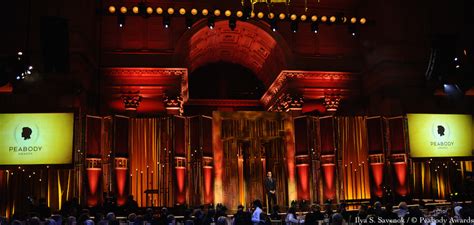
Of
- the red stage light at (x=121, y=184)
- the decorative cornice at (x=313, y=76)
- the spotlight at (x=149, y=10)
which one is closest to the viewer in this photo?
the red stage light at (x=121, y=184)

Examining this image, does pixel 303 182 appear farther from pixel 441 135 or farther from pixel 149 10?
pixel 149 10

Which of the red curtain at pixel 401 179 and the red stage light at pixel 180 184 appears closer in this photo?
the red stage light at pixel 180 184

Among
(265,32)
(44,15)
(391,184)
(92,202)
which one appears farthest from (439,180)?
(44,15)

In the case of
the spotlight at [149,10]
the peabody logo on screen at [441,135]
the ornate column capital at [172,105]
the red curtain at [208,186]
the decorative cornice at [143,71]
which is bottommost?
the red curtain at [208,186]

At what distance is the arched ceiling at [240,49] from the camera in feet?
85.1

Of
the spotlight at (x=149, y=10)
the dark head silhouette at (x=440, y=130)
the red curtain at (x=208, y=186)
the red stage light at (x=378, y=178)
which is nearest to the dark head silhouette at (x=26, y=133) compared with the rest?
the spotlight at (x=149, y=10)

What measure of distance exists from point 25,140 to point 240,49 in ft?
48.3

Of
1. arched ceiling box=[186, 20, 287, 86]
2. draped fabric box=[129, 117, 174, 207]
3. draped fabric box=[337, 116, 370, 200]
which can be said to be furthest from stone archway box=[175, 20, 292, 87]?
draped fabric box=[337, 116, 370, 200]

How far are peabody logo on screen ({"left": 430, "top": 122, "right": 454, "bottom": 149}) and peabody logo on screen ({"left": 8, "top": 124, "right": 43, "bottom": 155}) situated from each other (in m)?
15.9

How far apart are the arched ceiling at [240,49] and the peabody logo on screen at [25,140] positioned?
961 cm

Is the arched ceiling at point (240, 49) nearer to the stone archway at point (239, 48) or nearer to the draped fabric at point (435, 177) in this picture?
the stone archway at point (239, 48)

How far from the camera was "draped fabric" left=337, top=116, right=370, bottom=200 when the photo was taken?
22.4m

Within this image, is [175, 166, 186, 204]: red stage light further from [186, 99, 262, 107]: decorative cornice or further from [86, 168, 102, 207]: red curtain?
[186, 99, 262, 107]: decorative cornice

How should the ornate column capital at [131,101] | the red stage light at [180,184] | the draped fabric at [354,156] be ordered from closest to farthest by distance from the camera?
the red stage light at [180,184] < the draped fabric at [354,156] < the ornate column capital at [131,101]
